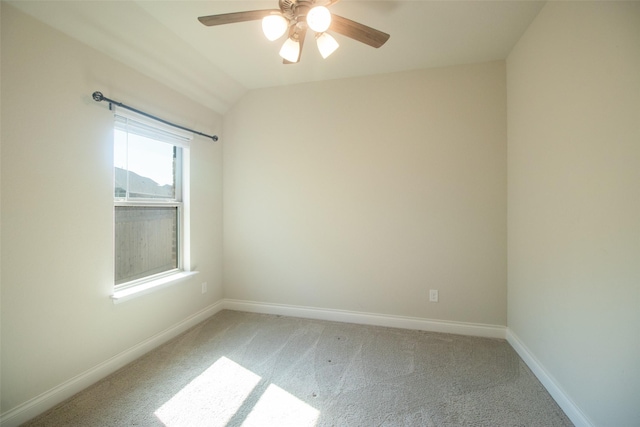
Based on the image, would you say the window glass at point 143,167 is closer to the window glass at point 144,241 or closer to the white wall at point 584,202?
the window glass at point 144,241

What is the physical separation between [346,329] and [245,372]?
3.35 ft

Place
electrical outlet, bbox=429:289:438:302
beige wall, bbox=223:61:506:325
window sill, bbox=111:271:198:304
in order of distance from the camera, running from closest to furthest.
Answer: window sill, bbox=111:271:198:304, beige wall, bbox=223:61:506:325, electrical outlet, bbox=429:289:438:302

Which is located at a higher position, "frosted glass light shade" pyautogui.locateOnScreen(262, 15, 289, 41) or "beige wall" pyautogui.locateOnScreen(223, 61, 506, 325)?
"frosted glass light shade" pyautogui.locateOnScreen(262, 15, 289, 41)

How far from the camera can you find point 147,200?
2119 millimetres

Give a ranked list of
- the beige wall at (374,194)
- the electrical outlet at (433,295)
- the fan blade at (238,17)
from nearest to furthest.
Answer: the fan blade at (238,17), the beige wall at (374,194), the electrical outlet at (433,295)

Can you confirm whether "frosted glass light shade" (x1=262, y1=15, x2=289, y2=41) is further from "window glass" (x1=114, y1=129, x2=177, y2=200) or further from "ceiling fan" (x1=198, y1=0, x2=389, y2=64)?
"window glass" (x1=114, y1=129, x2=177, y2=200)

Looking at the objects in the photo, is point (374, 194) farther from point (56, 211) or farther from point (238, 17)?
point (56, 211)

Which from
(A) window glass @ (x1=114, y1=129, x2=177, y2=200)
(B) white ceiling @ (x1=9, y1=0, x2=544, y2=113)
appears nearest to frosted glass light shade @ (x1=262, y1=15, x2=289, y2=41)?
(B) white ceiling @ (x1=9, y1=0, x2=544, y2=113)

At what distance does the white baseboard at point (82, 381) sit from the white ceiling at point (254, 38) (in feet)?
7.12

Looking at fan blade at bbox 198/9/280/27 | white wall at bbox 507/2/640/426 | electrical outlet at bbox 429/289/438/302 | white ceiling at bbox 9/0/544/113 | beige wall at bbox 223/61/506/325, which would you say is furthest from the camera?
electrical outlet at bbox 429/289/438/302

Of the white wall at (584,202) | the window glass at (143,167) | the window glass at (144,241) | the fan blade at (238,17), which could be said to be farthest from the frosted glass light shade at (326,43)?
the window glass at (144,241)

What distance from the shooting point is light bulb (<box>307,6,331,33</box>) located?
1.18 m

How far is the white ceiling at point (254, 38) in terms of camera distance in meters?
1.60

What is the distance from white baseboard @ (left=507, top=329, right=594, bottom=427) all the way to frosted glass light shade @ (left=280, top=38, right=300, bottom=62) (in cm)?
259
